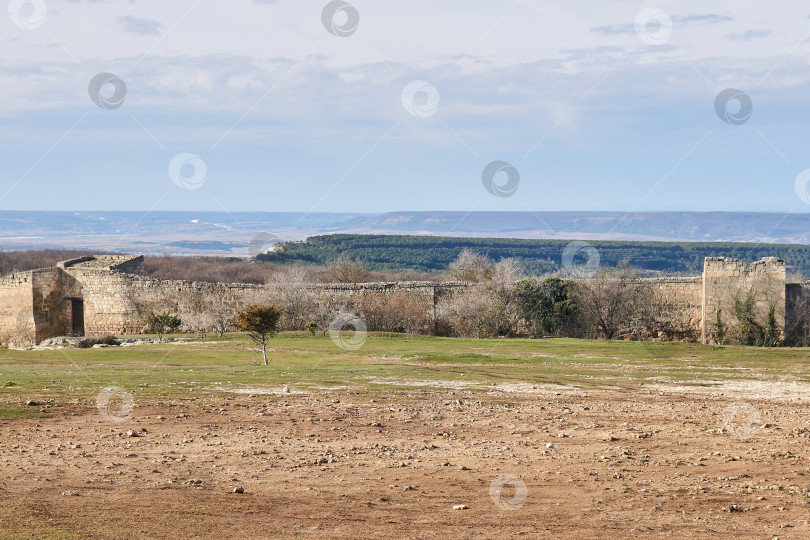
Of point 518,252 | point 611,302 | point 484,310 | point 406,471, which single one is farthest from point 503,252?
point 406,471

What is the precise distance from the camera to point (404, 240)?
114 meters

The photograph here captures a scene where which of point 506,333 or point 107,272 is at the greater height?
point 107,272

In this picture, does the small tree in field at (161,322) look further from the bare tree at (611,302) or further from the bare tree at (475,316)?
the bare tree at (611,302)

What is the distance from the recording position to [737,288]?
34.4m

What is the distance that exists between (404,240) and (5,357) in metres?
91.0

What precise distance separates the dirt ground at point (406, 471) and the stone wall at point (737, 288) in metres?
20.0

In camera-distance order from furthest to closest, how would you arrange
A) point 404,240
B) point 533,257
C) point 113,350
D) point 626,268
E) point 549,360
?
1. point 404,240
2. point 533,257
3. point 626,268
4. point 113,350
5. point 549,360

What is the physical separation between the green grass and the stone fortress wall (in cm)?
631

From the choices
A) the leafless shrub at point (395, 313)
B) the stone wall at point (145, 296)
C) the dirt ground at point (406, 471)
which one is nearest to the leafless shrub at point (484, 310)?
the leafless shrub at point (395, 313)

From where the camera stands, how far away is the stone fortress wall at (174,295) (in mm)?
34344

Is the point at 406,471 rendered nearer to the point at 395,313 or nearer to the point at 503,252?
the point at 395,313

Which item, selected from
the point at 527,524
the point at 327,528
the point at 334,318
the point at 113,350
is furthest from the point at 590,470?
the point at 334,318

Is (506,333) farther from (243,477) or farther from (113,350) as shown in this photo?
(243,477)

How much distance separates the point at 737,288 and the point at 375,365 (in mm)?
18241
